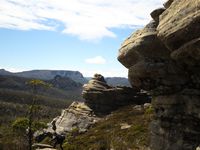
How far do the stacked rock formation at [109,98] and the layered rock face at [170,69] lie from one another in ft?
164

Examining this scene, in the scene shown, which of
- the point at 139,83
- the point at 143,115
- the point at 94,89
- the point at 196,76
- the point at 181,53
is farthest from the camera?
the point at 94,89

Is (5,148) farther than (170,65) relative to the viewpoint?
Yes

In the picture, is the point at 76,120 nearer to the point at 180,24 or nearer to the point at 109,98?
the point at 109,98

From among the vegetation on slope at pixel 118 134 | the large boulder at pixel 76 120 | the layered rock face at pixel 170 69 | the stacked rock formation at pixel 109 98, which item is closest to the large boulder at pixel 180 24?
the layered rock face at pixel 170 69

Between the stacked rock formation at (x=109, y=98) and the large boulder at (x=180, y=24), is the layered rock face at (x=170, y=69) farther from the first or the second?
the stacked rock formation at (x=109, y=98)

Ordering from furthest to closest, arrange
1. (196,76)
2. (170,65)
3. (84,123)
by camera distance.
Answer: (84,123) < (170,65) < (196,76)

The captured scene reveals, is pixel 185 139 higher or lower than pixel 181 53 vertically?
lower

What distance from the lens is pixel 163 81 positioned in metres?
24.3

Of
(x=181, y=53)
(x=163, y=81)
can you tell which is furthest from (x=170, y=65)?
(x=181, y=53)

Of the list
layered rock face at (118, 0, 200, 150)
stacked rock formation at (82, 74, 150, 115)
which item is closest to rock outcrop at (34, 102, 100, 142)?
stacked rock formation at (82, 74, 150, 115)

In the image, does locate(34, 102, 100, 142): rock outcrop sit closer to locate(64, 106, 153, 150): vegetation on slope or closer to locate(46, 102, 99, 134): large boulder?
locate(46, 102, 99, 134): large boulder

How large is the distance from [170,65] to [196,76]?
79.0 inches

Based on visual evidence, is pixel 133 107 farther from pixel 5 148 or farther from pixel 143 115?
pixel 5 148

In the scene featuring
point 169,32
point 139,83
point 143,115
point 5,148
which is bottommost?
point 5,148
